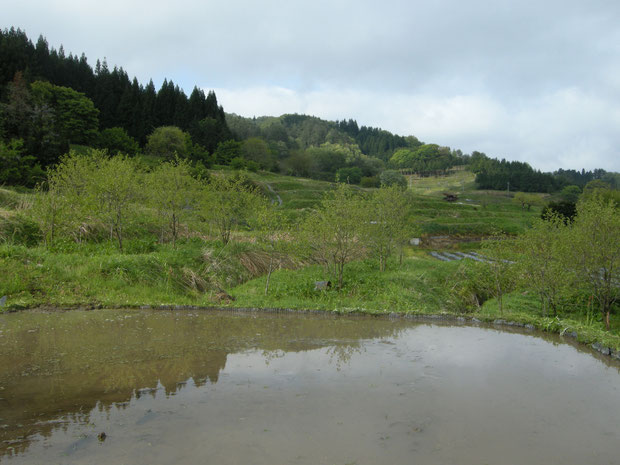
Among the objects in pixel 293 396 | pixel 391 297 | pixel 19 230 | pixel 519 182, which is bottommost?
pixel 293 396

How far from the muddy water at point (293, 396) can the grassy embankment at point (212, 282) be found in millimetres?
1822

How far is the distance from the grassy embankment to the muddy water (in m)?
1.82

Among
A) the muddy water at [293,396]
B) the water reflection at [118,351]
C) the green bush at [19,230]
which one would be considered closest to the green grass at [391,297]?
the water reflection at [118,351]

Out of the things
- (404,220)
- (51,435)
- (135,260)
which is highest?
(404,220)

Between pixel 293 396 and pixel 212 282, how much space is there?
942 cm

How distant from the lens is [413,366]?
8.05m

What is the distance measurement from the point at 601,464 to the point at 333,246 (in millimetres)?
11057

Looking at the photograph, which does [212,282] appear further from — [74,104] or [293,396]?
[74,104]

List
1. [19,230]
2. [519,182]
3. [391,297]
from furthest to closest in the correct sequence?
[519,182] → [19,230] → [391,297]

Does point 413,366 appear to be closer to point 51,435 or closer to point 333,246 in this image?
point 51,435

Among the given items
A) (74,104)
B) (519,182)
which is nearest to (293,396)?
(74,104)

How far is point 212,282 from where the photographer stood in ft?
50.5

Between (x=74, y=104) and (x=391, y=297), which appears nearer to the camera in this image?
(x=391, y=297)

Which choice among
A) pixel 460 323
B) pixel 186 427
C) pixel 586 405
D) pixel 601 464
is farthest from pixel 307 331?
pixel 601 464
